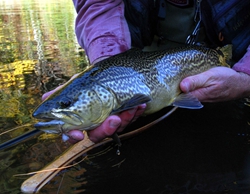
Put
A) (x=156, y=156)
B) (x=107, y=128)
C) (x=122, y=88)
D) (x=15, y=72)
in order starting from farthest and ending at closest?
(x=15, y=72), (x=156, y=156), (x=122, y=88), (x=107, y=128)

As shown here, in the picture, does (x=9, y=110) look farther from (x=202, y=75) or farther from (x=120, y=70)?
(x=202, y=75)

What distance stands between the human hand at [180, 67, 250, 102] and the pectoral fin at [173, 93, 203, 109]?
5 cm

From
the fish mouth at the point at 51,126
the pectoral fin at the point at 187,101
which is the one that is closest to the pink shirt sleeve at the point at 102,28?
the pectoral fin at the point at 187,101

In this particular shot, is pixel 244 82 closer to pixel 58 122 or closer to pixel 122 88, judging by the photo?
pixel 122 88

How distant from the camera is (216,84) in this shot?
83.6 inches

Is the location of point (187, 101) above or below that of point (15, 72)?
below

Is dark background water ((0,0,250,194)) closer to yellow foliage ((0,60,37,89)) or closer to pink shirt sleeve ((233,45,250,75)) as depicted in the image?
yellow foliage ((0,60,37,89))

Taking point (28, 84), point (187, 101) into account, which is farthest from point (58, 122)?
point (28, 84)

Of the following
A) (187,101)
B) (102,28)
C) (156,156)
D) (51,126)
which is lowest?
(156,156)

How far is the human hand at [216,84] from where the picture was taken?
210 centimetres

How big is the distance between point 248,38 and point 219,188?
1493 mm

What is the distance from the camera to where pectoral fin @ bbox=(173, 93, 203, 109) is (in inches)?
80.7

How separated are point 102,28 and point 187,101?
931mm

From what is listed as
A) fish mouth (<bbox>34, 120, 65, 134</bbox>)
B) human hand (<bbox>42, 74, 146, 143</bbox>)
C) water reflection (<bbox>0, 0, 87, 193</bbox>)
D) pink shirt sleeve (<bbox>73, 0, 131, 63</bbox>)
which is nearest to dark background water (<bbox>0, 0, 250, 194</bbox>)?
water reflection (<bbox>0, 0, 87, 193</bbox>)
